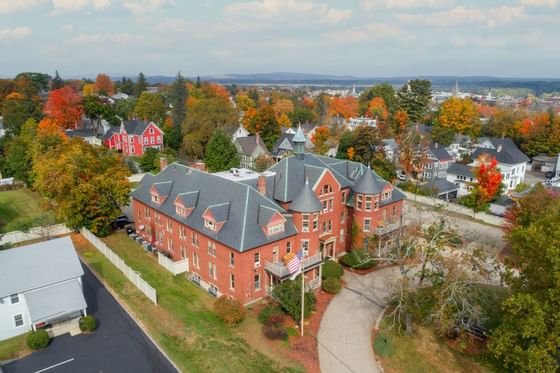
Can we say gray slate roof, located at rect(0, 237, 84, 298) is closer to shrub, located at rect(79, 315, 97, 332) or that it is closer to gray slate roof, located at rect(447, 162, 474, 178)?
shrub, located at rect(79, 315, 97, 332)

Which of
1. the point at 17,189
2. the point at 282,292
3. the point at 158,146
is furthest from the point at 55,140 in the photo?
the point at 282,292

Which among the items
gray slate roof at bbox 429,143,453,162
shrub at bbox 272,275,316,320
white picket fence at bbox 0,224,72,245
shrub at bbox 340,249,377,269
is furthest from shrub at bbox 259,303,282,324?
gray slate roof at bbox 429,143,453,162

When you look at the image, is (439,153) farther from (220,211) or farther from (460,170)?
(220,211)

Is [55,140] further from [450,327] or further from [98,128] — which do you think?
[450,327]

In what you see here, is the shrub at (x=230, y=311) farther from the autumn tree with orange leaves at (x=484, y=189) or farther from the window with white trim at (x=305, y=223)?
the autumn tree with orange leaves at (x=484, y=189)

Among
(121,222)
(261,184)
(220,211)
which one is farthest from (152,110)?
(220,211)

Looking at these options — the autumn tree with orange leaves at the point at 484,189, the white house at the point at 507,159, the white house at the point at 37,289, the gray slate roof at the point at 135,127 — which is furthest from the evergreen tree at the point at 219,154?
the white house at the point at 507,159
